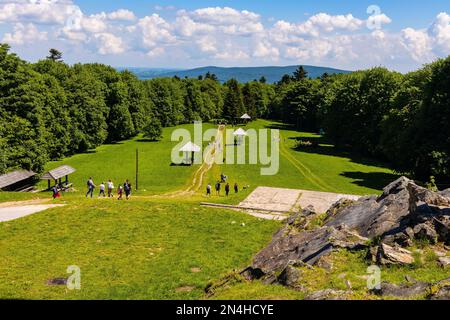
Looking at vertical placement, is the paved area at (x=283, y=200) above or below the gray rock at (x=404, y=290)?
below

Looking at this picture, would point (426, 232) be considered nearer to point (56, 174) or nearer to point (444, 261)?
point (444, 261)

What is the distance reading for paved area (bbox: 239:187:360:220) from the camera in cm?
3909

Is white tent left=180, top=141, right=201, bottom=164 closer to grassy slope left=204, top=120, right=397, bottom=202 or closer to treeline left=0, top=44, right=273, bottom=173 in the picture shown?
grassy slope left=204, top=120, right=397, bottom=202

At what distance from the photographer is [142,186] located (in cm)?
5400

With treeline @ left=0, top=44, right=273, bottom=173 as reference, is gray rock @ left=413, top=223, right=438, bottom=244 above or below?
below

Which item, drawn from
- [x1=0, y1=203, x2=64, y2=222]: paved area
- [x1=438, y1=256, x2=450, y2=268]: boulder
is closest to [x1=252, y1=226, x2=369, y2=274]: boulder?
[x1=438, y1=256, x2=450, y2=268]: boulder

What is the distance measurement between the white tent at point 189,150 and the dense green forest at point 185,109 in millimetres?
21388

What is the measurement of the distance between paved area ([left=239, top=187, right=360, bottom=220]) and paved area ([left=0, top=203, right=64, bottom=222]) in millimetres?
17589

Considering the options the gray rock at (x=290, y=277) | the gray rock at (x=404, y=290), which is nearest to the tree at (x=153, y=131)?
the gray rock at (x=290, y=277)

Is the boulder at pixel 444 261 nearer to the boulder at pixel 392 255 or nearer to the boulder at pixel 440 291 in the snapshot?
the boulder at pixel 392 255

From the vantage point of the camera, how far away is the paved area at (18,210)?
3164 centimetres

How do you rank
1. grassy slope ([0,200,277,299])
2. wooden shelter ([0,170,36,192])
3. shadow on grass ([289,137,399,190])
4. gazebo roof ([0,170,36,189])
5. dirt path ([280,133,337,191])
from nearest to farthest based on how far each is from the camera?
1. grassy slope ([0,200,277,299])
2. gazebo roof ([0,170,36,189])
3. wooden shelter ([0,170,36,192])
4. dirt path ([280,133,337,191])
5. shadow on grass ([289,137,399,190])

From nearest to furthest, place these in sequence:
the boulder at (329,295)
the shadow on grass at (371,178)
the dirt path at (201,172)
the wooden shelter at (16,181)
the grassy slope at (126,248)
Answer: the boulder at (329,295) < the grassy slope at (126,248) < the wooden shelter at (16,181) < the dirt path at (201,172) < the shadow on grass at (371,178)
